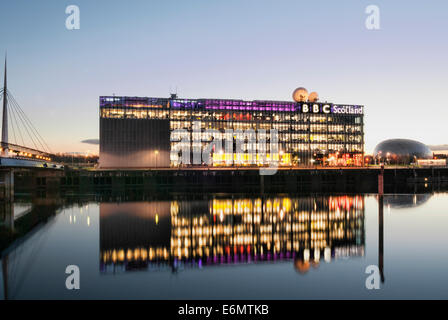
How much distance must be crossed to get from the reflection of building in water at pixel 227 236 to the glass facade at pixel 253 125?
306ft

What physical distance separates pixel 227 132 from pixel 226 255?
12162cm

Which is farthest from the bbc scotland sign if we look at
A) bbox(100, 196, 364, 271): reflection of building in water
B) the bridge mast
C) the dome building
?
the bridge mast

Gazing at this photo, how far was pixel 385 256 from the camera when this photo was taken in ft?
73.6

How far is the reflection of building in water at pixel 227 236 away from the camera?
21844 millimetres

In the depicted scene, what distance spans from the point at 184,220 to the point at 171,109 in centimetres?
10506

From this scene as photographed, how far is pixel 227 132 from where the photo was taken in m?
142

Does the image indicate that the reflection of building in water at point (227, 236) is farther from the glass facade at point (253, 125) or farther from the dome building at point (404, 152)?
the dome building at point (404, 152)

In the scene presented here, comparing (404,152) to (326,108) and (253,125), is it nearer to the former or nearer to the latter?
(326,108)

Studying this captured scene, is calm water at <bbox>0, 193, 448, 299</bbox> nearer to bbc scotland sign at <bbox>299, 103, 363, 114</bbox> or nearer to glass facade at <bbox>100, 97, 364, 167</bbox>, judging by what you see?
glass facade at <bbox>100, 97, 364, 167</bbox>

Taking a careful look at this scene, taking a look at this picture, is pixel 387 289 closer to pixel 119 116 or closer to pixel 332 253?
pixel 332 253

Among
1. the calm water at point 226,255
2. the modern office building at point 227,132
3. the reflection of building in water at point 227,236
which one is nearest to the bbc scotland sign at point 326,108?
the modern office building at point 227,132

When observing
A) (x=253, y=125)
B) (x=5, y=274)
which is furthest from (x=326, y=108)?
(x=5, y=274)

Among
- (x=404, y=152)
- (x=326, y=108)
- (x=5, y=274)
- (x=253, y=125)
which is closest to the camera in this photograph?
(x=5, y=274)
